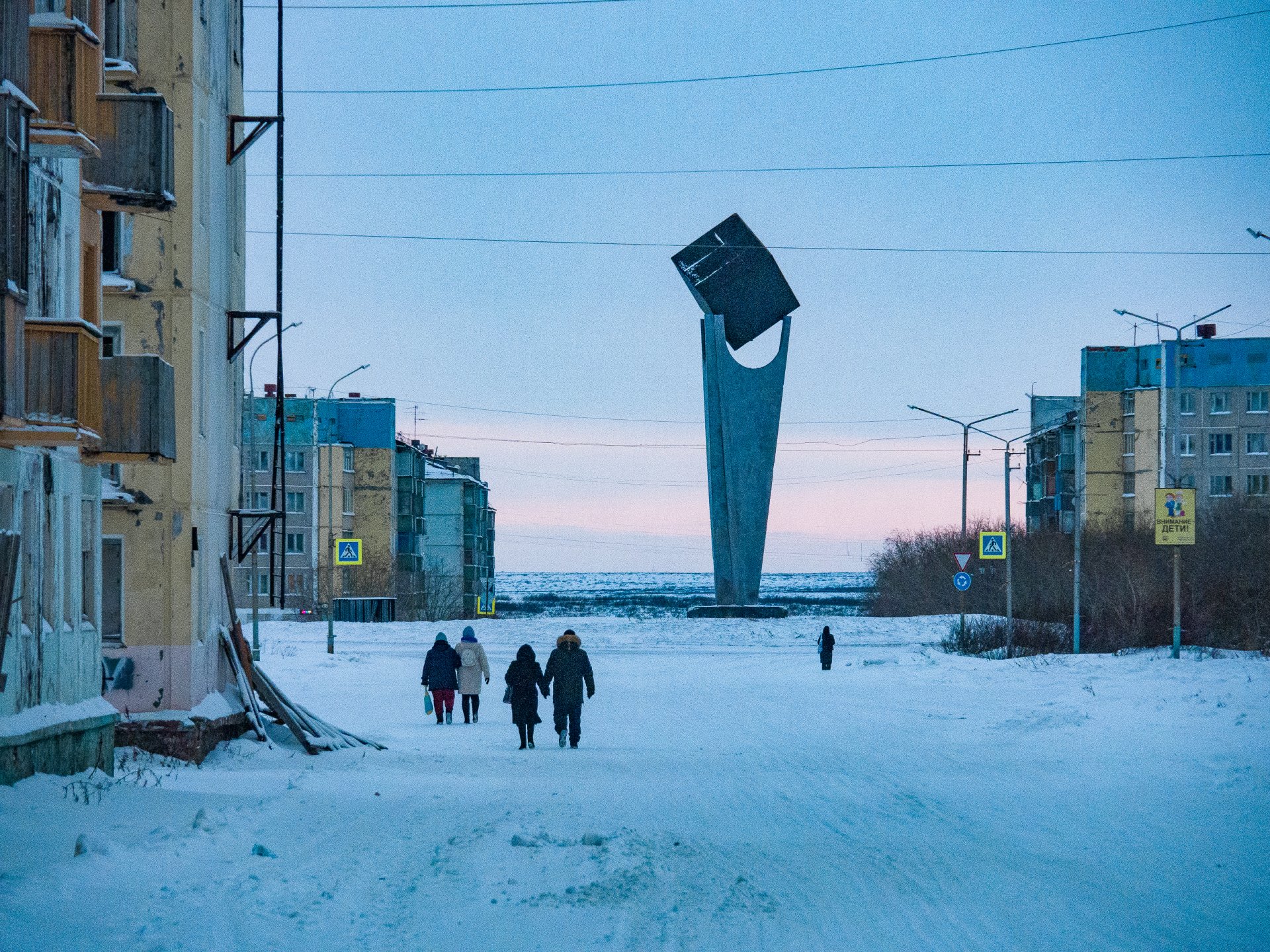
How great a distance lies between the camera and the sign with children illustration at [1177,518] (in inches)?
1184

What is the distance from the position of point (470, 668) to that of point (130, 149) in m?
9.95

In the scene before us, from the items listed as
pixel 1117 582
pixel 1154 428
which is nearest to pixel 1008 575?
pixel 1117 582

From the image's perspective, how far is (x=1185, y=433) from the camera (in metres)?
88.2

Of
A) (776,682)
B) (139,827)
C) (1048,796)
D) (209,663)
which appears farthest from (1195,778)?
(776,682)

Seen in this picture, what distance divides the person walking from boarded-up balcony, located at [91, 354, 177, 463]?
8.63 metres

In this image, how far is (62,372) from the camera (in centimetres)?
1184

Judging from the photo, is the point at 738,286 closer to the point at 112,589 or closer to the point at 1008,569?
the point at 1008,569

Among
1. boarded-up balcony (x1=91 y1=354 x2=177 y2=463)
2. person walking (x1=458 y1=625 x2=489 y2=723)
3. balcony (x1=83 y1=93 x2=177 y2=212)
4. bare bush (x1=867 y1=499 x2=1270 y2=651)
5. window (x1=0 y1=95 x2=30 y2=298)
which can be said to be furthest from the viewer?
bare bush (x1=867 y1=499 x2=1270 y2=651)

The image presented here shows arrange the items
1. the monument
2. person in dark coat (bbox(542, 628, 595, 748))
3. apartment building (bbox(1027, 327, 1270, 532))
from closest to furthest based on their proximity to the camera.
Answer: person in dark coat (bbox(542, 628, 595, 748)) → the monument → apartment building (bbox(1027, 327, 1270, 532))

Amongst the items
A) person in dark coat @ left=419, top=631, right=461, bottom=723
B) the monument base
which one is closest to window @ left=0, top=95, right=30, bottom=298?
person in dark coat @ left=419, top=631, right=461, bottom=723

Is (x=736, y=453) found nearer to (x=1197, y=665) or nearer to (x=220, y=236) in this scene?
(x=1197, y=665)

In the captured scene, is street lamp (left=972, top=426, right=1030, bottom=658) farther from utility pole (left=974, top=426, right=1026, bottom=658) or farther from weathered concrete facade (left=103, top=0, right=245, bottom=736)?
weathered concrete facade (left=103, top=0, right=245, bottom=736)

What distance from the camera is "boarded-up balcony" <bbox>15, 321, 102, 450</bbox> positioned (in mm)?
11430

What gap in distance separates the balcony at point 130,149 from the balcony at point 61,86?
2.26m
